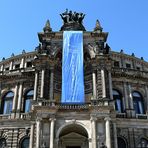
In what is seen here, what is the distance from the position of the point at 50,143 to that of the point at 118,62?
1862cm

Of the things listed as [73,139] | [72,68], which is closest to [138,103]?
[72,68]

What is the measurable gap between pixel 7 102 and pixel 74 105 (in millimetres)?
11592

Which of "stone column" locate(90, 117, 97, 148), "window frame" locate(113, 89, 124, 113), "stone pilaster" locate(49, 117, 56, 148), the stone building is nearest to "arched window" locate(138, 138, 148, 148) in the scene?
the stone building

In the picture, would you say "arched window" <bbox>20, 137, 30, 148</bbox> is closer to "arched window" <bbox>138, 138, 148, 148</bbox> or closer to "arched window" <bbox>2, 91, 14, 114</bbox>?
"arched window" <bbox>2, 91, 14, 114</bbox>

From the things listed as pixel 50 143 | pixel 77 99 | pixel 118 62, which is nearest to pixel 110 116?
pixel 77 99

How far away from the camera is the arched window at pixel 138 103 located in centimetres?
4056

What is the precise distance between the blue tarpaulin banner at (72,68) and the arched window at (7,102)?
9.24 meters

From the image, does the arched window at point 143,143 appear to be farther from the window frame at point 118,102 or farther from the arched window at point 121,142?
the window frame at point 118,102

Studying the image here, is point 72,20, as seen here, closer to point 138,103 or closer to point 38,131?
point 138,103

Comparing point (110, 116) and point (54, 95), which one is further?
point (54, 95)

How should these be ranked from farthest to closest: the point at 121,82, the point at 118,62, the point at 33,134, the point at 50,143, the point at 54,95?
1. the point at 118,62
2. the point at 121,82
3. the point at 54,95
4. the point at 33,134
5. the point at 50,143

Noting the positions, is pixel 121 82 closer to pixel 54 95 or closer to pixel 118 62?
pixel 118 62

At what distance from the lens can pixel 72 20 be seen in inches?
1676

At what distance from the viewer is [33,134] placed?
33.5 metres
